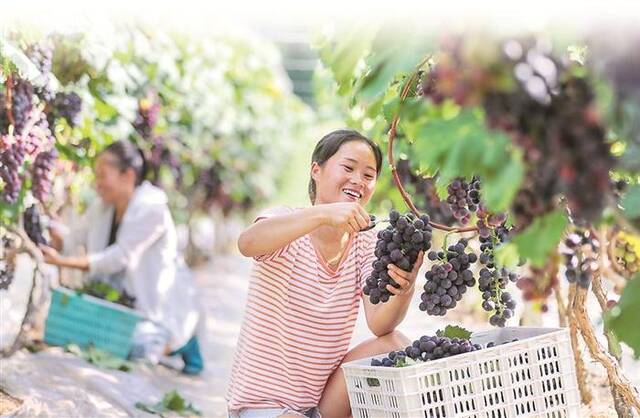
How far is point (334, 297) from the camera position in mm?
3693

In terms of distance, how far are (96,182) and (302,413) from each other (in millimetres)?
3104

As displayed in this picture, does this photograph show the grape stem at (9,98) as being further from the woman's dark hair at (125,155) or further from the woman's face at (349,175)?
the woman's dark hair at (125,155)

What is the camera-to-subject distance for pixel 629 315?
205cm

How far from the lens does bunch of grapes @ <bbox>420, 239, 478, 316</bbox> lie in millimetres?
2867

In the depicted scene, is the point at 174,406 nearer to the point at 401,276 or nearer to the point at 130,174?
the point at 130,174

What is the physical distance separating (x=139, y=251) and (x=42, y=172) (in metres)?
1.49

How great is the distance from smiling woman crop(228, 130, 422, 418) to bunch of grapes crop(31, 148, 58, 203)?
1.43 metres

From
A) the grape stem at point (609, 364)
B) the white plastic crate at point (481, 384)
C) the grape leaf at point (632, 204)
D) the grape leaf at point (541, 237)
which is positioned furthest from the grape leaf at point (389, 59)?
the grape stem at point (609, 364)

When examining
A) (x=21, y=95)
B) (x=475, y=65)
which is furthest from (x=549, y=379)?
(x=21, y=95)

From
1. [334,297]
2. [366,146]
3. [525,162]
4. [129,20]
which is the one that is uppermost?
[129,20]

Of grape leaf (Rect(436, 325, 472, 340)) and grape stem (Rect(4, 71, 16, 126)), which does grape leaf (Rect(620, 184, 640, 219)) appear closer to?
grape leaf (Rect(436, 325, 472, 340))

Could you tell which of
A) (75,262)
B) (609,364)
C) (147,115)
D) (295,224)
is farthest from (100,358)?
(609,364)

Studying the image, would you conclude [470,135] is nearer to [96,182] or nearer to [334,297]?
[334,297]

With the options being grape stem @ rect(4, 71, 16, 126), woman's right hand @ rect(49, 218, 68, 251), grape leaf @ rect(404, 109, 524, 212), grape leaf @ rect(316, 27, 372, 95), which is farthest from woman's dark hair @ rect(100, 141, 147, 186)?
grape leaf @ rect(404, 109, 524, 212)
